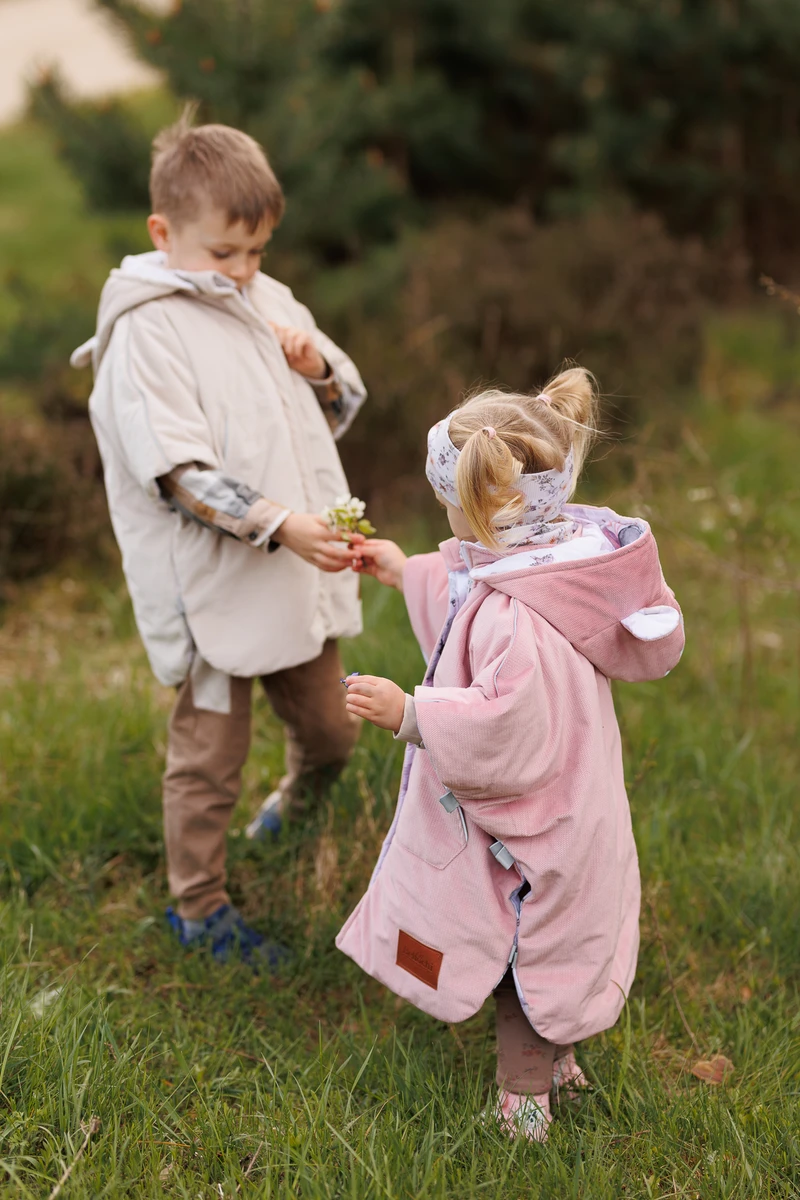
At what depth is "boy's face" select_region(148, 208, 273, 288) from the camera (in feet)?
7.89

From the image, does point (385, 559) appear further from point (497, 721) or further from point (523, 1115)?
point (523, 1115)

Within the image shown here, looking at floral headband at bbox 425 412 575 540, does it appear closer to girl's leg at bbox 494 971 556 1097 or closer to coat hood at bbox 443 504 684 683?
coat hood at bbox 443 504 684 683

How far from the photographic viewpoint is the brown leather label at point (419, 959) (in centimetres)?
202

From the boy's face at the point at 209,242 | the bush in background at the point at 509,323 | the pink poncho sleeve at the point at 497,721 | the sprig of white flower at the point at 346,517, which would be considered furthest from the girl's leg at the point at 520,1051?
the bush in background at the point at 509,323

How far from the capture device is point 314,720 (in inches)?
110

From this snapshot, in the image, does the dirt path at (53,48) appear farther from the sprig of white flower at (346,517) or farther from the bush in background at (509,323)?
the sprig of white flower at (346,517)

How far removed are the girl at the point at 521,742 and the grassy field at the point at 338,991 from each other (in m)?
0.21

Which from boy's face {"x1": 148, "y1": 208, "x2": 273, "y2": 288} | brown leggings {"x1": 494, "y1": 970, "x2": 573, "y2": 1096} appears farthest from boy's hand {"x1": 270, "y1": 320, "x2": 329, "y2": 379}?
brown leggings {"x1": 494, "y1": 970, "x2": 573, "y2": 1096}

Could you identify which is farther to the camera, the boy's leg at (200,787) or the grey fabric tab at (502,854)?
the boy's leg at (200,787)

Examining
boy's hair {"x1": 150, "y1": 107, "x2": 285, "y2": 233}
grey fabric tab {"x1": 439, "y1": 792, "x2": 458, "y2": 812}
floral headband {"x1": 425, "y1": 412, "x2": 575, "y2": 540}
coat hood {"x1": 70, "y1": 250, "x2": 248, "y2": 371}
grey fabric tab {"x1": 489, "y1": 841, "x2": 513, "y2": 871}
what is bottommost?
grey fabric tab {"x1": 489, "y1": 841, "x2": 513, "y2": 871}

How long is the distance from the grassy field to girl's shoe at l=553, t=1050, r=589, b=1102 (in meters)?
0.03

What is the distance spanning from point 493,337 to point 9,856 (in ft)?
13.1

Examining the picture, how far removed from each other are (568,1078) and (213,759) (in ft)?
3.32

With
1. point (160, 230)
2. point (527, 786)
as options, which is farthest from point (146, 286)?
point (527, 786)
